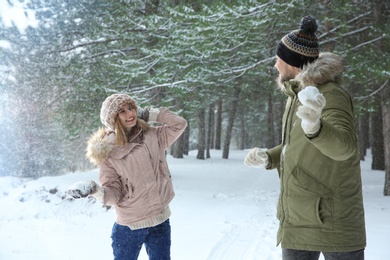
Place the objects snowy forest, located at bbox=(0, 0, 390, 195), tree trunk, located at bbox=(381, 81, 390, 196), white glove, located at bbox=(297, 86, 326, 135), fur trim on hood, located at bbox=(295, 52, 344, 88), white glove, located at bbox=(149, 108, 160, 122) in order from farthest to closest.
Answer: tree trunk, located at bbox=(381, 81, 390, 196), snowy forest, located at bbox=(0, 0, 390, 195), white glove, located at bbox=(149, 108, 160, 122), fur trim on hood, located at bbox=(295, 52, 344, 88), white glove, located at bbox=(297, 86, 326, 135)

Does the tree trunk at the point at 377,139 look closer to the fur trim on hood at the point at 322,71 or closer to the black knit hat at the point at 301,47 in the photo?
the black knit hat at the point at 301,47

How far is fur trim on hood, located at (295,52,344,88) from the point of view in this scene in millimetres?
1996

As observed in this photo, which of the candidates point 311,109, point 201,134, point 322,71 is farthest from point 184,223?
point 201,134

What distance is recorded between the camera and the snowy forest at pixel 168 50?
24.6 feet

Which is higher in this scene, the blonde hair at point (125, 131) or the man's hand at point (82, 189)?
the blonde hair at point (125, 131)

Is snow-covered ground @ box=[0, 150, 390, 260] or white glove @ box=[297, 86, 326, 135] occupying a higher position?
white glove @ box=[297, 86, 326, 135]

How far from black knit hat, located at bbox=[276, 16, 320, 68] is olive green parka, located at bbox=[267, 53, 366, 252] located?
0.15 metres

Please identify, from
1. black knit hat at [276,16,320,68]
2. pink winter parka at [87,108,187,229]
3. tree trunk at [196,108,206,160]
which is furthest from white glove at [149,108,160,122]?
tree trunk at [196,108,206,160]

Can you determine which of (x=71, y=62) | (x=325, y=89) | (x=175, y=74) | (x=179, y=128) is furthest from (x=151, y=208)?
(x=71, y=62)

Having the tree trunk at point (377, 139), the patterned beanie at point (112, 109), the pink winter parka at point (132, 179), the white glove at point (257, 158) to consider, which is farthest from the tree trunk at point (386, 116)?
the patterned beanie at point (112, 109)

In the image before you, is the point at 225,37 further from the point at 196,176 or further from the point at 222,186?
the point at 196,176

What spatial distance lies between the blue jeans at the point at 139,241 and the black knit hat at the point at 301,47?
1869 mm

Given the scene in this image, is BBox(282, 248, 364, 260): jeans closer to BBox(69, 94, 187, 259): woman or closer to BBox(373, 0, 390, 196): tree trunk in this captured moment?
BBox(69, 94, 187, 259): woman

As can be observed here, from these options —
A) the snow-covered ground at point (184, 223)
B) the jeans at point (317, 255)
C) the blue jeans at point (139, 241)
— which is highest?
the jeans at point (317, 255)
